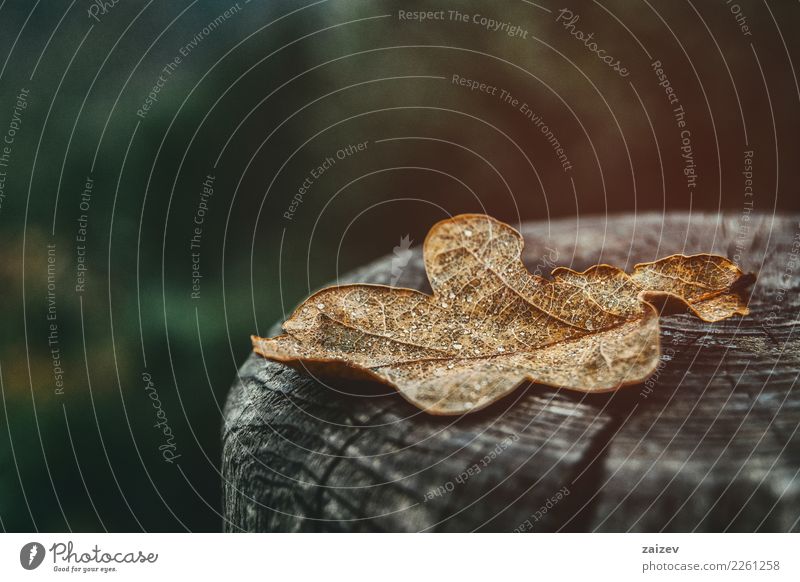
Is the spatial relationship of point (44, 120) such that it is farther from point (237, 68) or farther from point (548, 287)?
point (548, 287)

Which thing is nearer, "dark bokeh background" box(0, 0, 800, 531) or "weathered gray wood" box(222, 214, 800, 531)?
"weathered gray wood" box(222, 214, 800, 531)

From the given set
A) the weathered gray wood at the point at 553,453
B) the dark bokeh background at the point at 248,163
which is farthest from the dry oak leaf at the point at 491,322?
the dark bokeh background at the point at 248,163
